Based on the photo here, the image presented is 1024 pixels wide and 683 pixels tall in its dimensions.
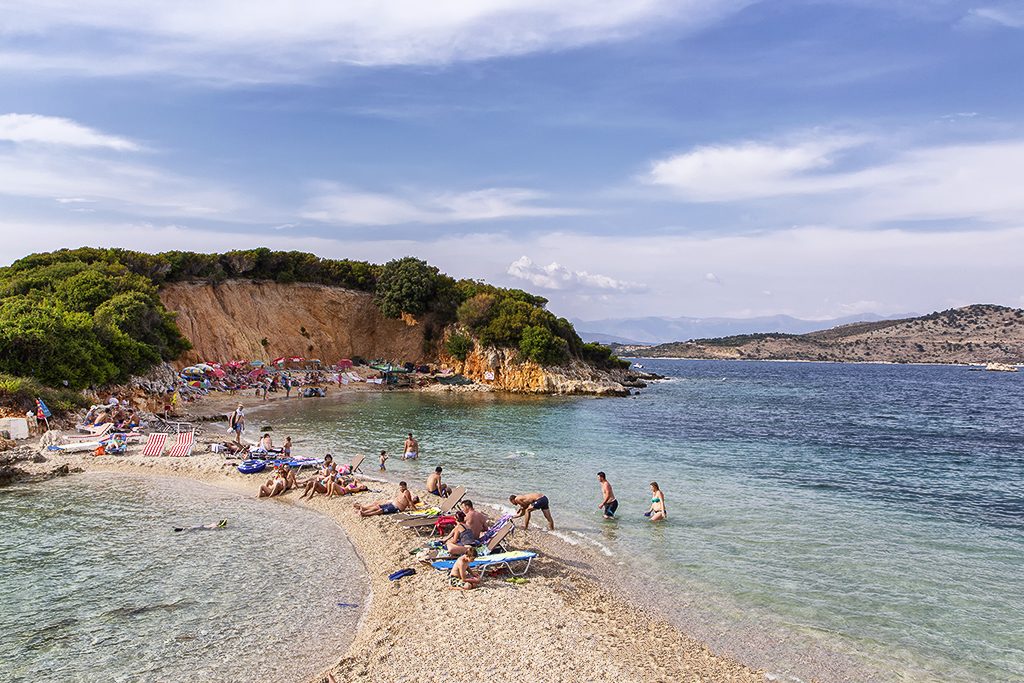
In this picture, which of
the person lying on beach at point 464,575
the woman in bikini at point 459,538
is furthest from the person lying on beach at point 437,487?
the person lying on beach at point 464,575

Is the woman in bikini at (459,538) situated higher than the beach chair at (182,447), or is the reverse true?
the woman in bikini at (459,538)

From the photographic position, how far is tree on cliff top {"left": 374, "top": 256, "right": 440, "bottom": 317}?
64.8 meters

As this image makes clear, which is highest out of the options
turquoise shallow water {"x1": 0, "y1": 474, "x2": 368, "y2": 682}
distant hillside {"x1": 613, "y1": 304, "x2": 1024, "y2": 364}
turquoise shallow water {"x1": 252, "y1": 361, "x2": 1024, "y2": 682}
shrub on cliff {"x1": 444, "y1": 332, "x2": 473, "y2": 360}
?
distant hillside {"x1": 613, "y1": 304, "x2": 1024, "y2": 364}

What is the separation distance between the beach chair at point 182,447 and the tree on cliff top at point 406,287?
136ft

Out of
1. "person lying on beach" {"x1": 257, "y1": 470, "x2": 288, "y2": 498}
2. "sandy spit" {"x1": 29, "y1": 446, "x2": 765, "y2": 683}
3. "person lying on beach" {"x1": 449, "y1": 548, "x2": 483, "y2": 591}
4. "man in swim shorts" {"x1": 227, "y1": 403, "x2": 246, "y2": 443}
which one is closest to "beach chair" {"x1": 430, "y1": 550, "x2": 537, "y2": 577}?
"person lying on beach" {"x1": 449, "y1": 548, "x2": 483, "y2": 591}

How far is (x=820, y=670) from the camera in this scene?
873cm

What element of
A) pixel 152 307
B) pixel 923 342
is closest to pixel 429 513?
pixel 152 307

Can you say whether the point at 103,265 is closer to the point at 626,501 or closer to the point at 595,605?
the point at 626,501

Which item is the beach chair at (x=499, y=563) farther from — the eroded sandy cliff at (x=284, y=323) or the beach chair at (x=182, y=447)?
the eroded sandy cliff at (x=284, y=323)

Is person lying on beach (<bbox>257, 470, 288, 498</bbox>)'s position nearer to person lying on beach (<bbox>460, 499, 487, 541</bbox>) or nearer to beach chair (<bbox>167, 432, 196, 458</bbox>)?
beach chair (<bbox>167, 432, 196, 458</bbox>)

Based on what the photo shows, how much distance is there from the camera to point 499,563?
11758 mm

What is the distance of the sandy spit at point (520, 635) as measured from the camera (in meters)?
8.23

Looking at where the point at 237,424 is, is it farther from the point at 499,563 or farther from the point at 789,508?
the point at 789,508

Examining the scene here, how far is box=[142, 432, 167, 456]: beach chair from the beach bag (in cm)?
1448
